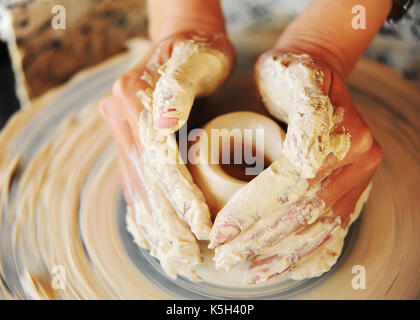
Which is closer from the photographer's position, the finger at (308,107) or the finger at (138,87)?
the finger at (308,107)

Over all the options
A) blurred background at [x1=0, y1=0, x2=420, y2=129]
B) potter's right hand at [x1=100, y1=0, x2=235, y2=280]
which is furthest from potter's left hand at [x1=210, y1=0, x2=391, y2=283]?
blurred background at [x1=0, y1=0, x2=420, y2=129]

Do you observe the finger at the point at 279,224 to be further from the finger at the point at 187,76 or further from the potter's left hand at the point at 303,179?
the finger at the point at 187,76

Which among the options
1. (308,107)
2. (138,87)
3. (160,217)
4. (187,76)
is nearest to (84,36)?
(138,87)

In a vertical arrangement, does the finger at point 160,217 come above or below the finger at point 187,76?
below

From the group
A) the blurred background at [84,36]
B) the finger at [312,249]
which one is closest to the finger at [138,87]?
the finger at [312,249]

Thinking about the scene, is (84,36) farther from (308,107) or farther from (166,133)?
(308,107)
